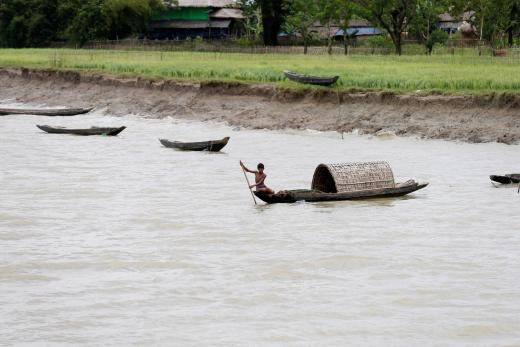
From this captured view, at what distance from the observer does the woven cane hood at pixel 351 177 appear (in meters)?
18.4

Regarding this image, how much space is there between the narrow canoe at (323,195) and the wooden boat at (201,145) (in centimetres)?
777

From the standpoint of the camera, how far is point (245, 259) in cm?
1412

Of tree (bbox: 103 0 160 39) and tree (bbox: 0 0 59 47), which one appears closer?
tree (bbox: 103 0 160 39)

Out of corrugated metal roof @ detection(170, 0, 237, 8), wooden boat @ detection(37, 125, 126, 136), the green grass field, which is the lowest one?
wooden boat @ detection(37, 125, 126, 136)

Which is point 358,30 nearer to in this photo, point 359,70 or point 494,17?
point 494,17

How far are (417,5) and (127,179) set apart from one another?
37.4 m

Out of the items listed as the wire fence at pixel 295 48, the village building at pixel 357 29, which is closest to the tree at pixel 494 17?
the wire fence at pixel 295 48

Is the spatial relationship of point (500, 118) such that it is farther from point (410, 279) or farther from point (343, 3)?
point (343, 3)

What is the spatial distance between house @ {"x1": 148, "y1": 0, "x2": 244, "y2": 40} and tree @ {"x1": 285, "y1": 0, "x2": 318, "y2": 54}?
11.4 m

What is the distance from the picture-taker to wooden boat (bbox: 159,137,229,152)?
2602 centimetres

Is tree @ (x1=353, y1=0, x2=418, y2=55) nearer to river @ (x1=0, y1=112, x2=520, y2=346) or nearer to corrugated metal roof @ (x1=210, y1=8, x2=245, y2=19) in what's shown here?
corrugated metal roof @ (x1=210, y1=8, x2=245, y2=19)

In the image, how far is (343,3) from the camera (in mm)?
60750

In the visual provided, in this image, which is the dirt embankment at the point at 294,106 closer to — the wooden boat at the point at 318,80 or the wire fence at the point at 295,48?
the wooden boat at the point at 318,80

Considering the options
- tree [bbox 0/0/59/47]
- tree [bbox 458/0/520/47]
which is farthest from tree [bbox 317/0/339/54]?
tree [bbox 0/0/59/47]
